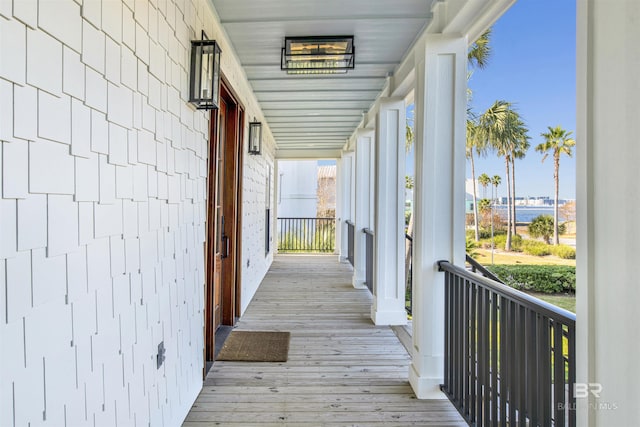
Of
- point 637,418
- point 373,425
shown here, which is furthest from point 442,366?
point 637,418

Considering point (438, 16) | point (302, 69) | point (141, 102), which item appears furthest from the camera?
point (302, 69)

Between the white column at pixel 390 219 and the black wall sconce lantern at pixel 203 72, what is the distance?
2.15 meters

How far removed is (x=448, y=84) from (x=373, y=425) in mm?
2253

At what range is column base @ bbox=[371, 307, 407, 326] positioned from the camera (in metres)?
3.71

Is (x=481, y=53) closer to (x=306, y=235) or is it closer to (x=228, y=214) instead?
(x=228, y=214)

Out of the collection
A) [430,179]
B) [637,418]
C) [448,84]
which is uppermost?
[448,84]

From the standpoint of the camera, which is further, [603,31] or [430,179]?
[430,179]

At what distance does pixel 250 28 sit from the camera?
264 centimetres

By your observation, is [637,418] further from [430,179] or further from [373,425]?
[430,179]

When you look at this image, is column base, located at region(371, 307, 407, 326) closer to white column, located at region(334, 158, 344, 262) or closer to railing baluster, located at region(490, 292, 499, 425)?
railing baluster, located at region(490, 292, 499, 425)

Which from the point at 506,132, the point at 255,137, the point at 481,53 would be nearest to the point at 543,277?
the point at 506,132

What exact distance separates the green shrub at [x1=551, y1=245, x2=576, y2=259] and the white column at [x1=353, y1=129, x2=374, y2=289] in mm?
2923

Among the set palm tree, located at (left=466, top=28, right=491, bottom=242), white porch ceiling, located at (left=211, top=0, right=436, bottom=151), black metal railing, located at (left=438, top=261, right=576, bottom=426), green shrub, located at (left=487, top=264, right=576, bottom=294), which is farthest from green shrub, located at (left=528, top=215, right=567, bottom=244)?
white porch ceiling, located at (left=211, top=0, right=436, bottom=151)

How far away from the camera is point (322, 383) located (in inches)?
97.1
